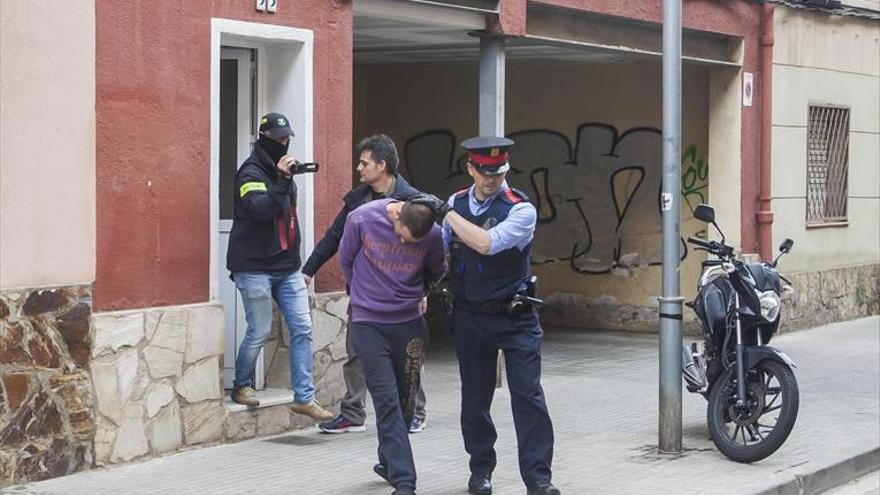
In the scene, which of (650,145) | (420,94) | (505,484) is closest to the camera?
(505,484)

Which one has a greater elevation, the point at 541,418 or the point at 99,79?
the point at 99,79

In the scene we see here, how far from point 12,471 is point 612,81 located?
9.54 meters

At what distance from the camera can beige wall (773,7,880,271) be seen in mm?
16031

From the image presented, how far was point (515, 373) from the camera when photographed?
7.66m

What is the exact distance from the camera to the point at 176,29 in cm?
885

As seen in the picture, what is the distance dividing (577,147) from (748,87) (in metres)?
2.00

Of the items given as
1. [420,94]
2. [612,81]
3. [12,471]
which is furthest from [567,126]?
[12,471]

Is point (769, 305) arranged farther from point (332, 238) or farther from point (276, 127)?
point (276, 127)

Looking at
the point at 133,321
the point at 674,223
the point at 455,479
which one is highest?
the point at 674,223

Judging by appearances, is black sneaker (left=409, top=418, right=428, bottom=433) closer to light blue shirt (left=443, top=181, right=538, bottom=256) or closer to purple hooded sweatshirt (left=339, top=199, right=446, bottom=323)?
purple hooded sweatshirt (left=339, top=199, right=446, bottom=323)

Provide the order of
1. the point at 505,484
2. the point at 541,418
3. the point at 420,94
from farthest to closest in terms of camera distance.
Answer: the point at 420,94, the point at 505,484, the point at 541,418

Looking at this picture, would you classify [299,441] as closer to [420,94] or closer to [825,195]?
[420,94]

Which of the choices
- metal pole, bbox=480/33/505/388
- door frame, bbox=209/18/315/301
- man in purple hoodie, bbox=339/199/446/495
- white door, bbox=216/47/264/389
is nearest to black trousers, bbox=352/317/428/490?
man in purple hoodie, bbox=339/199/446/495

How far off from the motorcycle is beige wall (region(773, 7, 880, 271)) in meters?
6.70
